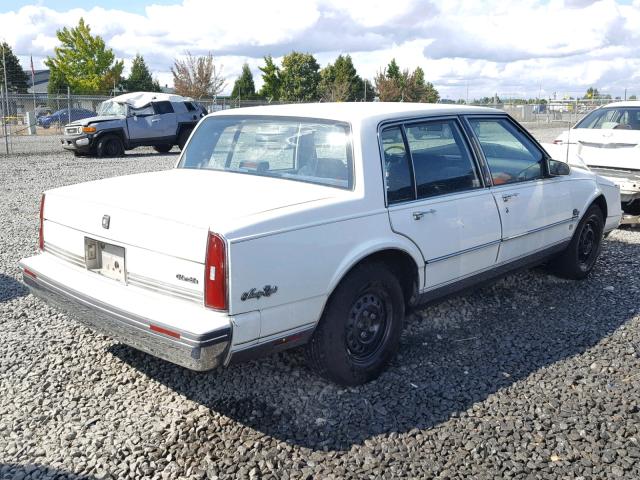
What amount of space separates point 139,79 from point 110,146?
145 ft

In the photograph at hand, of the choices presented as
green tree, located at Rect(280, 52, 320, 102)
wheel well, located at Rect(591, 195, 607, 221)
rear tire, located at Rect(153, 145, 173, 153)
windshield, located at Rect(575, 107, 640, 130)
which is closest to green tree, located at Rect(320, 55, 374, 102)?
green tree, located at Rect(280, 52, 320, 102)

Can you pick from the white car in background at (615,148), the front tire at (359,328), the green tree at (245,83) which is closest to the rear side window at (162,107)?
the white car in background at (615,148)

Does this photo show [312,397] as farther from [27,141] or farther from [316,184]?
[27,141]

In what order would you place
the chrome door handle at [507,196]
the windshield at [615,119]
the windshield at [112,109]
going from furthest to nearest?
the windshield at [112,109] < the windshield at [615,119] < the chrome door handle at [507,196]

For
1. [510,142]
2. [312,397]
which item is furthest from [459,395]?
[510,142]

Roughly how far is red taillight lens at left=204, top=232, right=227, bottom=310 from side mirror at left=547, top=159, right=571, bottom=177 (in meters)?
3.33

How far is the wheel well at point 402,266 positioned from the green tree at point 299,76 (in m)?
53.3

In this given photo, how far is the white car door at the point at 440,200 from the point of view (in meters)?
4.07

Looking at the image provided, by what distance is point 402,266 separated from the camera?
13.6 feet

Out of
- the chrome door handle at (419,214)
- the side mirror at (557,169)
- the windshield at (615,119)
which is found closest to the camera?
the chrome door handle at (419,214)

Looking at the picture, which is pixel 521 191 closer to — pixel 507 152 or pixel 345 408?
pixel 507 152

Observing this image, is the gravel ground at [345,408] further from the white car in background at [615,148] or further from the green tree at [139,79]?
the green tree at [139,79]

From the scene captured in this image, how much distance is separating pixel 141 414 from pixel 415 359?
1.78 m

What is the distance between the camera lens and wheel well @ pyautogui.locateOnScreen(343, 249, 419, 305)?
393 cm
